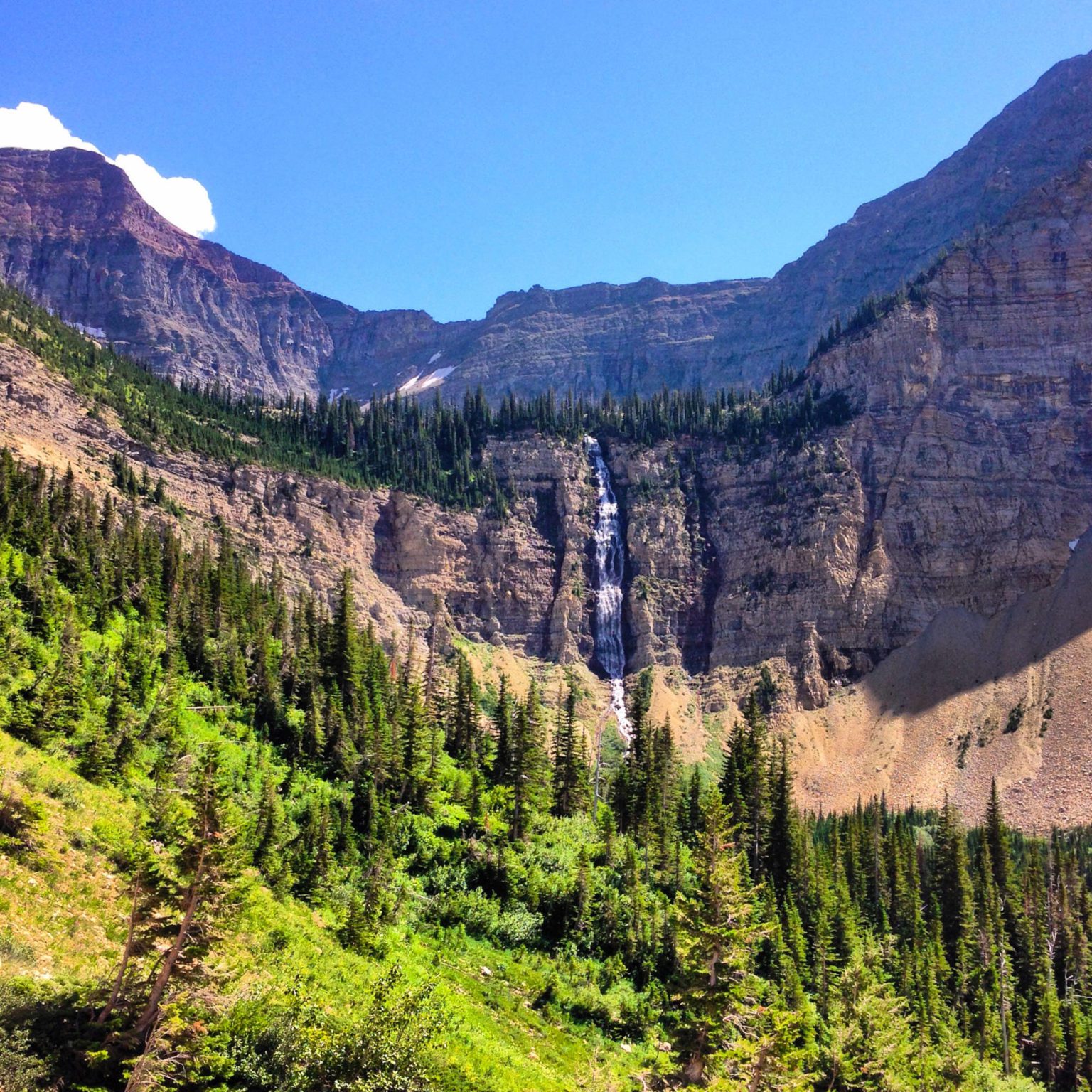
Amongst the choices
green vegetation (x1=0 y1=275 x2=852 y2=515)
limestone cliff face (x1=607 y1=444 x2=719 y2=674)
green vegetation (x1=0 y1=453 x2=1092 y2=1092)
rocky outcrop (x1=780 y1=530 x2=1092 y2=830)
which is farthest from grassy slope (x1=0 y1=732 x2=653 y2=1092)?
limestone cliff face (x1=607 y1=444 x2=719 y2=674)

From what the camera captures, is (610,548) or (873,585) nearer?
(873,585)

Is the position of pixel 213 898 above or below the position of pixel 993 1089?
above

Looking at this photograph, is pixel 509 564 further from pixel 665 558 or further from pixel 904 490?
pixel 904 490

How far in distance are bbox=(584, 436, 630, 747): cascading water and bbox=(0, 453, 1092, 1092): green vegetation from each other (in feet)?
144

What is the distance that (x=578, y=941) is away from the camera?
49.5 m

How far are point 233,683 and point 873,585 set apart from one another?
107 m

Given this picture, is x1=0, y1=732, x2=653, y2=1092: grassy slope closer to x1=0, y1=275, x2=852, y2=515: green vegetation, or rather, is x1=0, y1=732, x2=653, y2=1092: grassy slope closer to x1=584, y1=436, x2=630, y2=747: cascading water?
x1=584, y1=436, x2=630, y2=747: cascading water

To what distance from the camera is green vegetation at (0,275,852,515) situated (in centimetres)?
13150

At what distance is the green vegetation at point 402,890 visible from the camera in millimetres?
21344

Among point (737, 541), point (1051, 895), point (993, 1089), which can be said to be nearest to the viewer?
point (993, 1089)

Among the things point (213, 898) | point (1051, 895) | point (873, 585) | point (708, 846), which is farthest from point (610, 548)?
point (213, 898)

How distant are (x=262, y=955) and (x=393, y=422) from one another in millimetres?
152749

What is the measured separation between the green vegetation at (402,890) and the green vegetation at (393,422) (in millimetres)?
37029

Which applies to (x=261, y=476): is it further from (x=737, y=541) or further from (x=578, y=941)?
(x=578, y=941)
